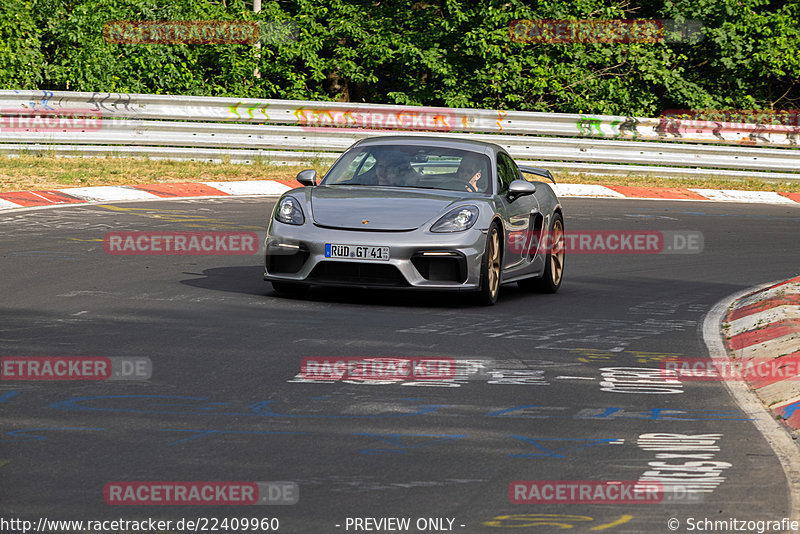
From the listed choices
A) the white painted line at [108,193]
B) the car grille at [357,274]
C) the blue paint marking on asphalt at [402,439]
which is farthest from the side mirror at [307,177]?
the white painted line at [108,193]

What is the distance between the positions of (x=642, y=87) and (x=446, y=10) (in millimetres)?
4345

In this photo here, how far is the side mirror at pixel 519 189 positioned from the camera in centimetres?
1059

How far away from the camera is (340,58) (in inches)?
1028

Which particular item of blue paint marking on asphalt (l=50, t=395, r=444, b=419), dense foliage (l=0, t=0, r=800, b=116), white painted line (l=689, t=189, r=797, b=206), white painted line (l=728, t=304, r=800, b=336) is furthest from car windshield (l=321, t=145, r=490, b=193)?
dense foliage (l=0, t=0, r=800, b=116)

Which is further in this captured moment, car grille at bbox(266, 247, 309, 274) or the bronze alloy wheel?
the bronze alloy wheel

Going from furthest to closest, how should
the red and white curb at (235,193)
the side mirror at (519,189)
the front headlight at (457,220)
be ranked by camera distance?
the red and white curb at (235,193) < the side mirror at (519,189) < the front headlight at (457,220)

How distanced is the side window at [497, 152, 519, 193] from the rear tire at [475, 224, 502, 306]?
743 millimetres

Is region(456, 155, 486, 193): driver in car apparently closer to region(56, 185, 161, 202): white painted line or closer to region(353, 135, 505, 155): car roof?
region(353, 135, 505, 155): car roof

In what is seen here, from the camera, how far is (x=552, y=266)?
11641mm

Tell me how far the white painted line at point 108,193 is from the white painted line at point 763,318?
9718mm

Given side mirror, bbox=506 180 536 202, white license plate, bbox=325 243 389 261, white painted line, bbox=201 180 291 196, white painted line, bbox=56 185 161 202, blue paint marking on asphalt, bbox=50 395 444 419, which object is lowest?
white painted line, bbox=201 180 291 196

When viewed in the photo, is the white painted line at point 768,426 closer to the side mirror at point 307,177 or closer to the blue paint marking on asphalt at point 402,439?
the blue paint marking on asphalt at point 402,439

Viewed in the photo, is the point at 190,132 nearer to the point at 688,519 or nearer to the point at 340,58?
the point at 340,58

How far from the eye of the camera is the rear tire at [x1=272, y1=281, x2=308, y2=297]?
10070 mm
